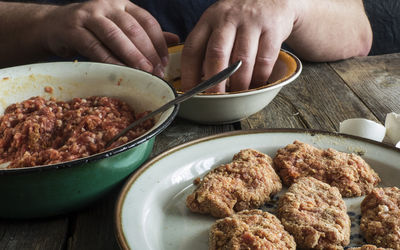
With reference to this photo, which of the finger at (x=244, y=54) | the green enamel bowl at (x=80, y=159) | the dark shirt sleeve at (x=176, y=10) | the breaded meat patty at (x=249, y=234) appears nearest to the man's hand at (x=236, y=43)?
the finger at (x=244, y=54)

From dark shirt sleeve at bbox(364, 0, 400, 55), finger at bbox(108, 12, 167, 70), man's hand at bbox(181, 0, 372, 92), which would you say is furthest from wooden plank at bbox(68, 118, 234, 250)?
dark shirt sleeve at bbox(364, 0, 400, 55)

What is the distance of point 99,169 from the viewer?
83 centimetres

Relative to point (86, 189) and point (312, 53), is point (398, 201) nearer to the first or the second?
point (86, 189)

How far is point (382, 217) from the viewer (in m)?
0.82

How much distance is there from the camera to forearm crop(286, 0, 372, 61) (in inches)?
71.3

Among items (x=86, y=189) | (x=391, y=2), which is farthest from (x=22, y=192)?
(x=391, y=2)

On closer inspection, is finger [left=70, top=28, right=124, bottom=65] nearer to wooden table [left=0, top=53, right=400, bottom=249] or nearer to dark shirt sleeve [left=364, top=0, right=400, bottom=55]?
wooden table [left=0, top=53, right=400, bottom=249]

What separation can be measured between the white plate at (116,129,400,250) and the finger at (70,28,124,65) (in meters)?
0.61

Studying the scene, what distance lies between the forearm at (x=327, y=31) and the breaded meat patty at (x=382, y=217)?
1006 millimetres

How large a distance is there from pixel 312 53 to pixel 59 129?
1206 mm

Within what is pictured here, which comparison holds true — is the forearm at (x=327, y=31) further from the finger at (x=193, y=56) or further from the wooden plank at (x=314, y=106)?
the finger at (x=193, y=56)

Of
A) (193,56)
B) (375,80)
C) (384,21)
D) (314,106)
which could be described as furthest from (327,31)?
(384,21)

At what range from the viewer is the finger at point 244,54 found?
1340mm

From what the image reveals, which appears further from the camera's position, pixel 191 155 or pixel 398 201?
pixel 191 155
